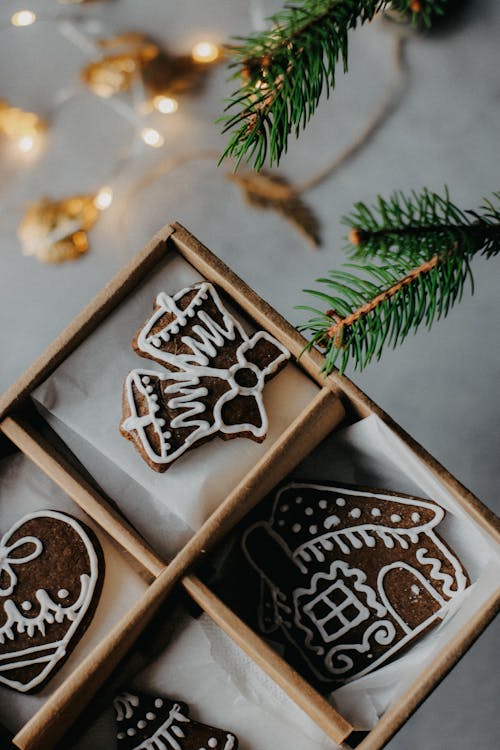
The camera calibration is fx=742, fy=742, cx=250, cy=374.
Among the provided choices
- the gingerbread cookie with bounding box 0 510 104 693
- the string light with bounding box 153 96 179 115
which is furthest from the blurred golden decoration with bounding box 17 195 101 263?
the gingerbread cookie with bounding box 0 510 104 693

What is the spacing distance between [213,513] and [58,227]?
0.94 metres

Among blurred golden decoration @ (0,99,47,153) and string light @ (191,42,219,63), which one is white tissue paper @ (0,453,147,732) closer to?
blurred golden decoration @ (0,99,47,153)

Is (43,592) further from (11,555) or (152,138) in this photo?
(152,138)

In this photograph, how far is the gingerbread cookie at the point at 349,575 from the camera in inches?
36.7

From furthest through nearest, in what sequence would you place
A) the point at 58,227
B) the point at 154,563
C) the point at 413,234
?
1. the point at 58,227
2. the point at 154,563
3. the point at 413,234

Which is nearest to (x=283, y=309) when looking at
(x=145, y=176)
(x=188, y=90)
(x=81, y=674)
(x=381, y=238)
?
(x=145, y=176)

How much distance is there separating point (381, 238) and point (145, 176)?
3.91 ft

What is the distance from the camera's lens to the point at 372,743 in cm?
83

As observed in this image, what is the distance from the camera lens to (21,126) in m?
1.64

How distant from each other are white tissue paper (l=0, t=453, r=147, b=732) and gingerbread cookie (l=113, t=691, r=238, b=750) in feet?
0.31

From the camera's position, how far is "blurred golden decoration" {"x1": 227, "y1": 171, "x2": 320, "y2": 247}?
161 cm

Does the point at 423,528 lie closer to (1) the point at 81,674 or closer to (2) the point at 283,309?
(1) the point at 81,674

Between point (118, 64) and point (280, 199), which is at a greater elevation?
point (118, 64)

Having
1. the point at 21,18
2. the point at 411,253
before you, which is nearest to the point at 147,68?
the point at 21,18
